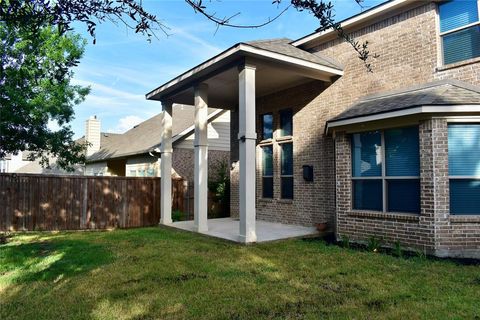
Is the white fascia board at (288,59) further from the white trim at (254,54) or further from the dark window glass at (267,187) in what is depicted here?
the dark window glass at (267,187)

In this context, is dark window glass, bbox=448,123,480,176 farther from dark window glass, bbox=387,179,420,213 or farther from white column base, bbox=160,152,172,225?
white column base, bbox=160,152,172,225

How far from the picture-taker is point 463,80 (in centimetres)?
721

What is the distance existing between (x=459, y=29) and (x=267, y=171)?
21.2 feet

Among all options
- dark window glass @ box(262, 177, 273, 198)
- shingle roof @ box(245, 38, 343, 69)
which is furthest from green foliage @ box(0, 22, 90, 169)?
dark window glass @ box(262, 177, 273, 198)

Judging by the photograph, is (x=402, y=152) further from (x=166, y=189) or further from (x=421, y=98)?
(x=166, y=189)

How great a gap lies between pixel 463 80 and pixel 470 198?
2387 millimetres

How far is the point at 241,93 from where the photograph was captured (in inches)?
318

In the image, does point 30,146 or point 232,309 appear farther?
point 30,146

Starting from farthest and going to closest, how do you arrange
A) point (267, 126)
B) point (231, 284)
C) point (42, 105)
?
1. point (42, 105)
2. point (267, 126)
3. point (231, 284)

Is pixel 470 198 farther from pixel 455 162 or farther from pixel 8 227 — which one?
pixel 8 227

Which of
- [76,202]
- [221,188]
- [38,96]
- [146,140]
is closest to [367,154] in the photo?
[221,188]

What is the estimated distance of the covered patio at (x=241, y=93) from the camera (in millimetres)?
7910

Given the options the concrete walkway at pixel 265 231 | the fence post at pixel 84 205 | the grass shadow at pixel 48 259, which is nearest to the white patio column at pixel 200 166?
the concrete walkway at pixel 265 231

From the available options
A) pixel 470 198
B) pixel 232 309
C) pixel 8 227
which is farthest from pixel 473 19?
pixel 8 227
